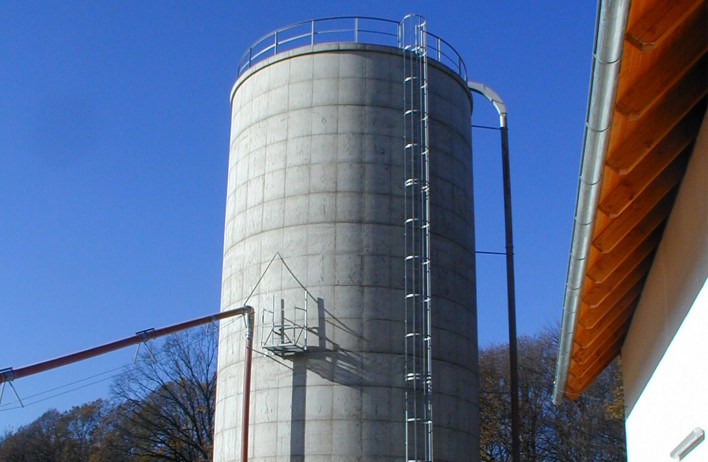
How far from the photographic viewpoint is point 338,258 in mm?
20484

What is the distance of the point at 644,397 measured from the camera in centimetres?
1186

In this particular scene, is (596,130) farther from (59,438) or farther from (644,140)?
(59,438)

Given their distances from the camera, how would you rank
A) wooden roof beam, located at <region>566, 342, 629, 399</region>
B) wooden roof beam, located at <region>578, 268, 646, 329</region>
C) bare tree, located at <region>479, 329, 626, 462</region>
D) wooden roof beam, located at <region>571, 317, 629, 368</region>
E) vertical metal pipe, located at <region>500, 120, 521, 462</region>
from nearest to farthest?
wooden roof beam, located at <region>578, 268, 646, 329</region>
wooden roof beam, located at <region>571, 317, 629, 368</region>
wooden roof beam, located at <region>566, 342, 629, 399</region>
vertical metal pipe, located at <region>500, 120, 521, 462</region>
bare tree, located at <region>479, 329, 626, 462</region>

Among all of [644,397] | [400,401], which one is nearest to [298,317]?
[400,401]

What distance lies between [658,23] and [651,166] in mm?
2439

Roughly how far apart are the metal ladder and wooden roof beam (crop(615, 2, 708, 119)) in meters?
13.5

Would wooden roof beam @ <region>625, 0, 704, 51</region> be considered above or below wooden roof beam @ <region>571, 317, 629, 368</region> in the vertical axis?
above

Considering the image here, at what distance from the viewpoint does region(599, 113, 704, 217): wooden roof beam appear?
8.14 metres

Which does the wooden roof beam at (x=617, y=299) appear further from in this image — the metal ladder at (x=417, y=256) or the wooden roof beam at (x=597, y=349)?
the metal ladder at (x=417, y=256)

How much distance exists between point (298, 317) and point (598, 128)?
14151mm

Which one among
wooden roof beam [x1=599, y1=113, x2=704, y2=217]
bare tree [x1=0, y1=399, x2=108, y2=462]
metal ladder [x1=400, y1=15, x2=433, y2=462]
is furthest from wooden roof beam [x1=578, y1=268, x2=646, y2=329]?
bare tree [x1=0, y1=399, x2=108, y2=462]

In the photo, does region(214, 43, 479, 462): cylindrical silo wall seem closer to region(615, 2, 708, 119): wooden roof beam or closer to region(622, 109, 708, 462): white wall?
region(622, 109, 708, 462): white wall

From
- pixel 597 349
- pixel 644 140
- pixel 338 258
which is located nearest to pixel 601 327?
pixel 597 349

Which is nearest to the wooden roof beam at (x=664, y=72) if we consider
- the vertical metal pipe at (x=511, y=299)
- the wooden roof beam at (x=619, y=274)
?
the wooden roof beam at (x=619, y=274)
